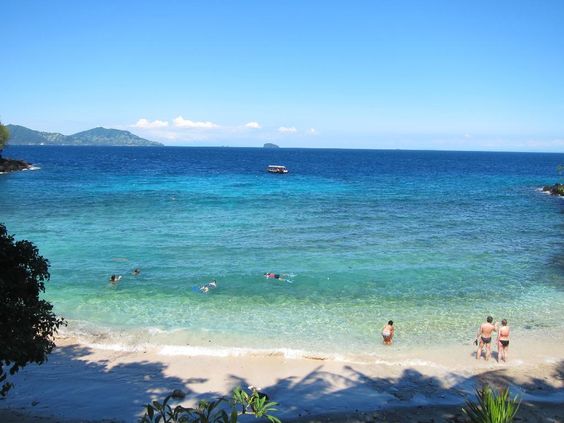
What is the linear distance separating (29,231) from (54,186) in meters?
36.4

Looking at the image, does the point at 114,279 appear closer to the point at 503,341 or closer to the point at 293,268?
the point at 293,268

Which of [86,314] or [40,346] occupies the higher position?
[40,346]

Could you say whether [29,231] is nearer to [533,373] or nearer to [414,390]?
[414,390]

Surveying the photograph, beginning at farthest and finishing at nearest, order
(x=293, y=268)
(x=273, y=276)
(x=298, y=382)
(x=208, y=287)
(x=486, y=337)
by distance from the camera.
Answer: (x=293, y=268)
(x=273, y=276)
(x=208, y=287)
(x=486, y=337)
(x=298, y=382)

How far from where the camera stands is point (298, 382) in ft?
48.2

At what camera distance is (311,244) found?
33.8 m

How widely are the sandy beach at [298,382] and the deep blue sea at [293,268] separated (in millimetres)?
1370

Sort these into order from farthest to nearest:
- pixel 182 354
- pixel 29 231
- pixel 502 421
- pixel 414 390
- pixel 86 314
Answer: pixel 29 231 < pixel 86 314 < pixel 182 354 < pixel 414 390 < pixel 502 421

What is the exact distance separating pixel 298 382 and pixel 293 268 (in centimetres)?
1309

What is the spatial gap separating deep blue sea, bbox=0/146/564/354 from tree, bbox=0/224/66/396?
26.7 feet

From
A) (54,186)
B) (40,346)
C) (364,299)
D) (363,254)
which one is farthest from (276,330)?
(54,186)

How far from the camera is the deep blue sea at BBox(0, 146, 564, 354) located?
19.4 metres

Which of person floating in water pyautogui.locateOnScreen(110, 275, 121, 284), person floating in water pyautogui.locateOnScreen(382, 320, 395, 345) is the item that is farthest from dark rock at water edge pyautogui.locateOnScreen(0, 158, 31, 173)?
person floating in water pyautogui.locateOnScreen(382, 320, 395, 345)

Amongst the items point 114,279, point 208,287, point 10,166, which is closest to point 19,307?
point 208,287
